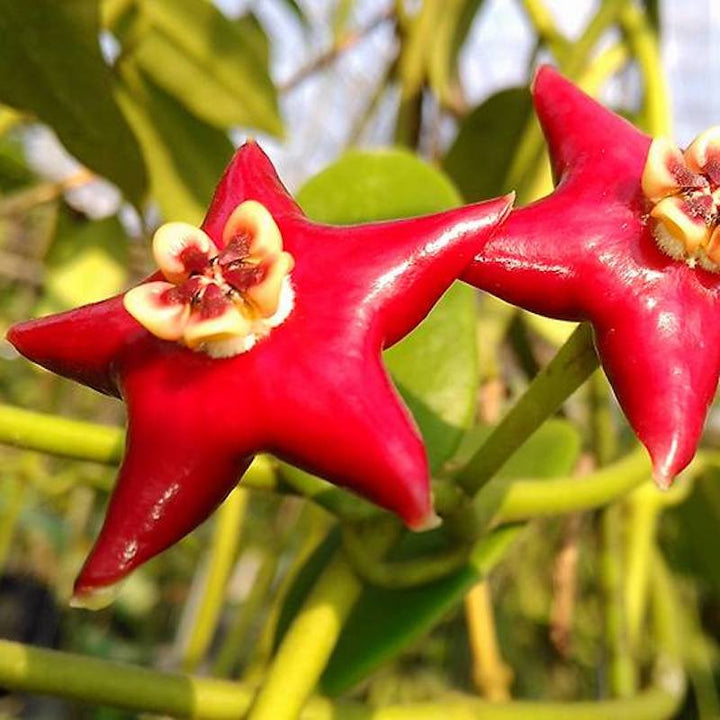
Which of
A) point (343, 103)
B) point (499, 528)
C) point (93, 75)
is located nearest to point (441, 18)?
point (93, 75)

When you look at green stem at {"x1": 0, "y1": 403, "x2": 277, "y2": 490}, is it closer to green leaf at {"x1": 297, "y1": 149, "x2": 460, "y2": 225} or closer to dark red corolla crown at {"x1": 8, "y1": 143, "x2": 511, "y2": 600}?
dark red corolla crown at {"x1": 8, "y1": 143, "x2": 511, "y2": 600}

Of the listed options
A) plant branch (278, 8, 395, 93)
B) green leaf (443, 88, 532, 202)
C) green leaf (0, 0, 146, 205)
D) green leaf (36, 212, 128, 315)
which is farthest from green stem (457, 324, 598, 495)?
plant branch (278, 8, 395, 93)

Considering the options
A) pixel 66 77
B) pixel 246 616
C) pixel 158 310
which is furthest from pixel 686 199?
pixel 246 616

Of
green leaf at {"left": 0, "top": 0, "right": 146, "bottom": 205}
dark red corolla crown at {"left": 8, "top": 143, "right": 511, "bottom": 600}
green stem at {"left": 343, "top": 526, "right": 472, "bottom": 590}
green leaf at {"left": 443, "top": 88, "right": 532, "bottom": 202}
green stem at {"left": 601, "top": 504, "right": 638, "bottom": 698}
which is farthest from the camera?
green leaf at {"left": 443, "top": 88, "right": 532, "bottom": 202}

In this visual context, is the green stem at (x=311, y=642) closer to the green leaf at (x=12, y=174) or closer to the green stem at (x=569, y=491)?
the green stem at (x=569, y=491)

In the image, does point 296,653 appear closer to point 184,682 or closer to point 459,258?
point 184,682

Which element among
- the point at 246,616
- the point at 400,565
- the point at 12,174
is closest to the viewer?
the point at 400,565

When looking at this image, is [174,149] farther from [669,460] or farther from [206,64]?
[669,460]

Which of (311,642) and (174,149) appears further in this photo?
(174,149)

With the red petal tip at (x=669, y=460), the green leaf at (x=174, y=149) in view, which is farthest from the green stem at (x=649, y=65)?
the red petal tip at (x=669, y=460)
